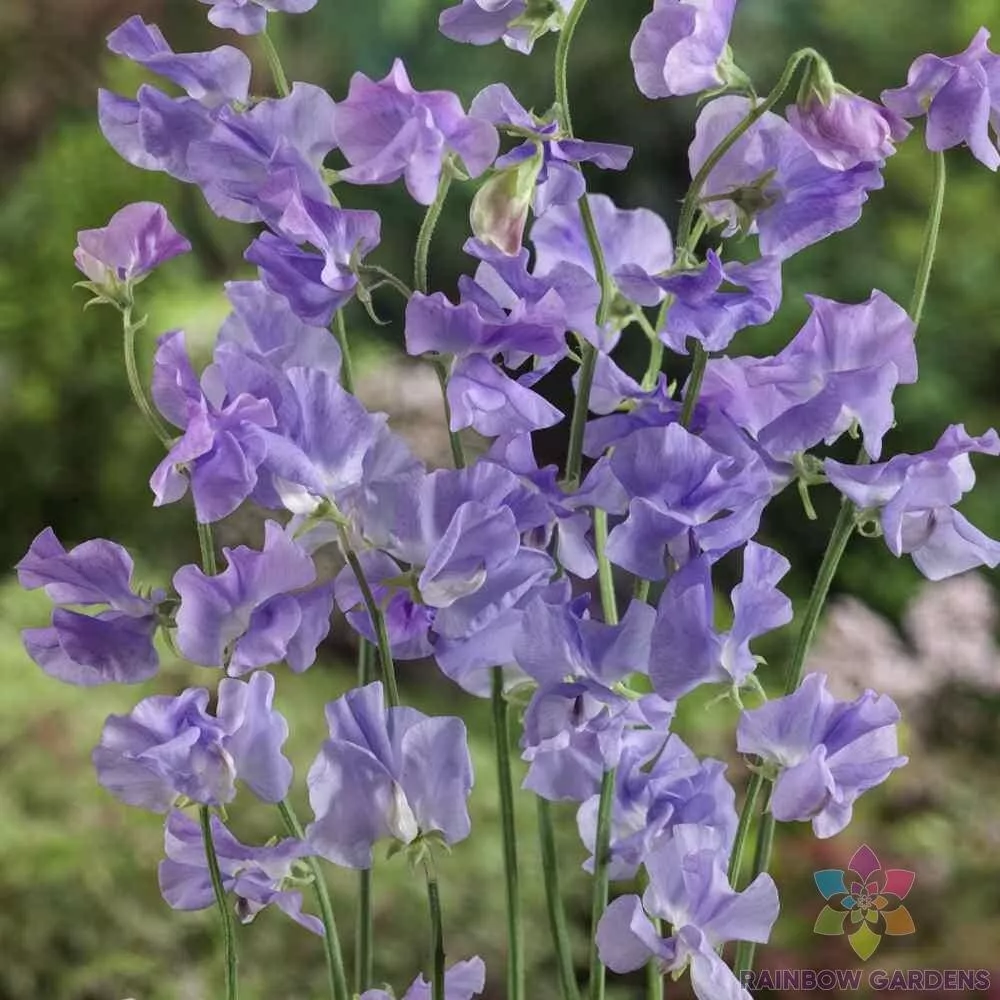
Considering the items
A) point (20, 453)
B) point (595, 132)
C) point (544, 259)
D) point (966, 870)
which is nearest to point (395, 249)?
→ point (595, 132)

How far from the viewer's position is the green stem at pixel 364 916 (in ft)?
1.47

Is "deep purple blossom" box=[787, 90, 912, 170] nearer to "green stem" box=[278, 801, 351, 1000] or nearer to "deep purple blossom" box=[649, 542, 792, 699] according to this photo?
"deep purple blossom" box=[649, 542, 792, 699]

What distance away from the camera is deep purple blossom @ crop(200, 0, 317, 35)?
1.45 feet

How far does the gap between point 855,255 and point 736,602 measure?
272 cm

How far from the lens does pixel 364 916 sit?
18.0 inches

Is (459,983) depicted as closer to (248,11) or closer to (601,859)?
(601,859)

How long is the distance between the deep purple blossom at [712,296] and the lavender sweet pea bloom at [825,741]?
0.09 meters

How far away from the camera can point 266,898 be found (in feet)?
1.47

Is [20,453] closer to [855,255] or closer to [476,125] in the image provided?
[855,255]

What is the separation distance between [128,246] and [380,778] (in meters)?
0.16

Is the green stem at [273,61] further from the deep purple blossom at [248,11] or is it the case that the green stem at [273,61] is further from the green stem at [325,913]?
the green stem at [325,913]

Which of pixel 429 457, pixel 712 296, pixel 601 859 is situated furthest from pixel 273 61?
pixel 429 457

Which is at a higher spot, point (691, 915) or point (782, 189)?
point (782, 189)

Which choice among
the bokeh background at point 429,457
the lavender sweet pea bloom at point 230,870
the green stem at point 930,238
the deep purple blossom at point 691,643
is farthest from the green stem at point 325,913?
the bokeh background at point 429,457
